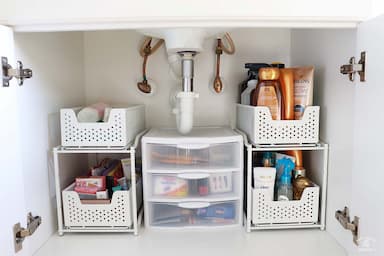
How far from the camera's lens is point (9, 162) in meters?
0.77

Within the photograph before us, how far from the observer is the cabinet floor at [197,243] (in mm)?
973

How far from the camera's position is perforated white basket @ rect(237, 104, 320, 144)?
103cm

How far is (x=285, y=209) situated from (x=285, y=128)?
11.0 inches

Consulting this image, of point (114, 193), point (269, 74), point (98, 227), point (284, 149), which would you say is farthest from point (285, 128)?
point (98, 227)

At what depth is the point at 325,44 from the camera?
105 centimetres

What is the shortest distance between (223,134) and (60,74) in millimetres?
632

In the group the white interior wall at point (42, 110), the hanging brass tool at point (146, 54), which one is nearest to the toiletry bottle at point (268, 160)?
the hanging brass tool at point (146, 54)

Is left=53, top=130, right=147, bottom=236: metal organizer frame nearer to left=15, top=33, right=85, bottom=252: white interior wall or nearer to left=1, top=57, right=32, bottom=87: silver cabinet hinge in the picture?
left=15, top=33, right=85, bottom=252: white interior wall

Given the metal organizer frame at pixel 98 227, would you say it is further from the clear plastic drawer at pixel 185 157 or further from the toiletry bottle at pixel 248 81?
the toiletry bottle at pixel 248 81

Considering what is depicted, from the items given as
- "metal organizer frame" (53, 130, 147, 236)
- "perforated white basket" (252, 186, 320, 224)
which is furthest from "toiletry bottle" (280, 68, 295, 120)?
"metal organizer frame" (53, 130, 147, 236)

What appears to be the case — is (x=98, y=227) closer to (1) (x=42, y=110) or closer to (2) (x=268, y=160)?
(1) (x=42, y=110)

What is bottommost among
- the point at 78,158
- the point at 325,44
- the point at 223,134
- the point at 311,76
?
the point at 78,158

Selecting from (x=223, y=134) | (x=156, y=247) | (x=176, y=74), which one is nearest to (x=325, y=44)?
(x=223, y=134)

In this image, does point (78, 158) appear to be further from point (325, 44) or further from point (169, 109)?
point (325, 44)
